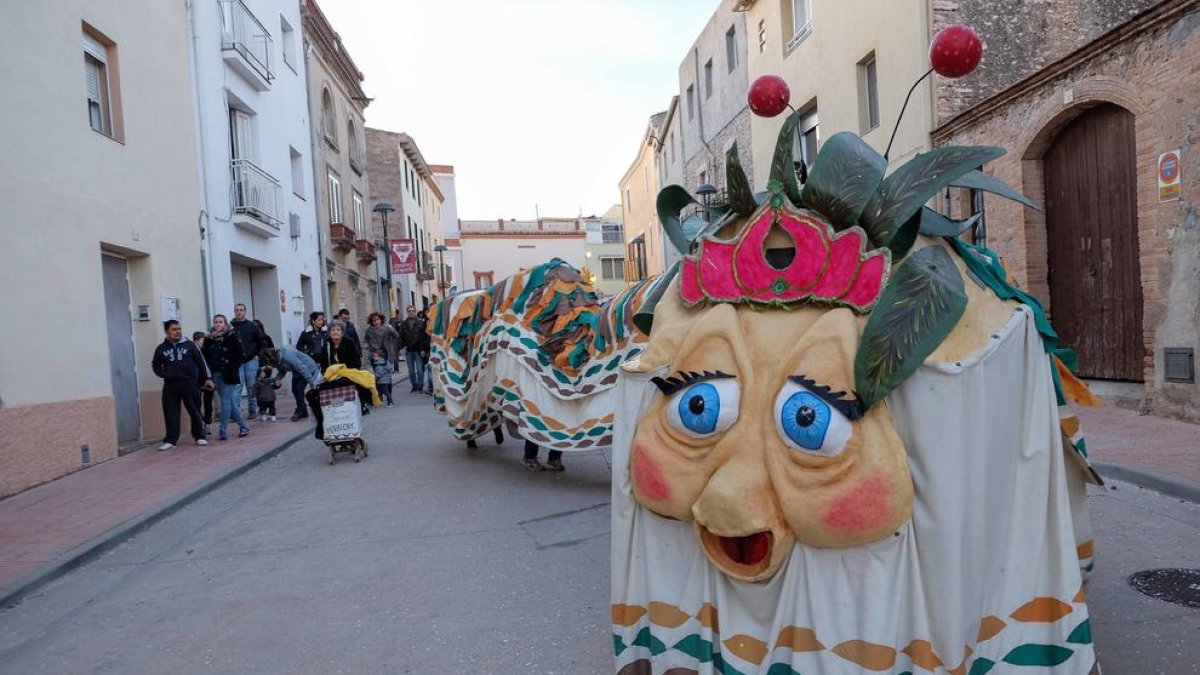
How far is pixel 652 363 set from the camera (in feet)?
7.97

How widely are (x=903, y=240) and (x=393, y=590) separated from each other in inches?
135

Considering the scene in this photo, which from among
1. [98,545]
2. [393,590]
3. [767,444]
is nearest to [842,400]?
[767,444]

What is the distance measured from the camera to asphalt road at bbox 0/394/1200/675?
137 inches

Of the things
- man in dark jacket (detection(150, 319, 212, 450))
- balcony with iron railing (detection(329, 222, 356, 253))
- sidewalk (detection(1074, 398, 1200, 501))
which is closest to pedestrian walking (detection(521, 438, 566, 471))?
sidewalk (detection(1074, 398, 1200, 501))

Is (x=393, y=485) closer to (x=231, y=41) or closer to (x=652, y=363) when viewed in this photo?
(x=652, y=363)

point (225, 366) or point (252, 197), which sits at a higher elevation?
point (252, 197)

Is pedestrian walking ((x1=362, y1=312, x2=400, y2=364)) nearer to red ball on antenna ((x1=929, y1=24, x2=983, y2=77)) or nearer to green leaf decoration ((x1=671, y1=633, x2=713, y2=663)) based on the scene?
green leaf decoration ((x1=671, y1=633, x2=713, y2=663))

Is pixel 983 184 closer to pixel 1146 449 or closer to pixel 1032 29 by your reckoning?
pixel 1146 449

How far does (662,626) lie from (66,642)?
3.45 metres

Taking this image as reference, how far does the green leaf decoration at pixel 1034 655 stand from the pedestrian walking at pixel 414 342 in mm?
14017

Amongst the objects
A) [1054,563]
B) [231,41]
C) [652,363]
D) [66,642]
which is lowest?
[66,642]

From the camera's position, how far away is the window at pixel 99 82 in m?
9.85

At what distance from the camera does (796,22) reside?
1727cm

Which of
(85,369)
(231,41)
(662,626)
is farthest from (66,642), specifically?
(231,41)
